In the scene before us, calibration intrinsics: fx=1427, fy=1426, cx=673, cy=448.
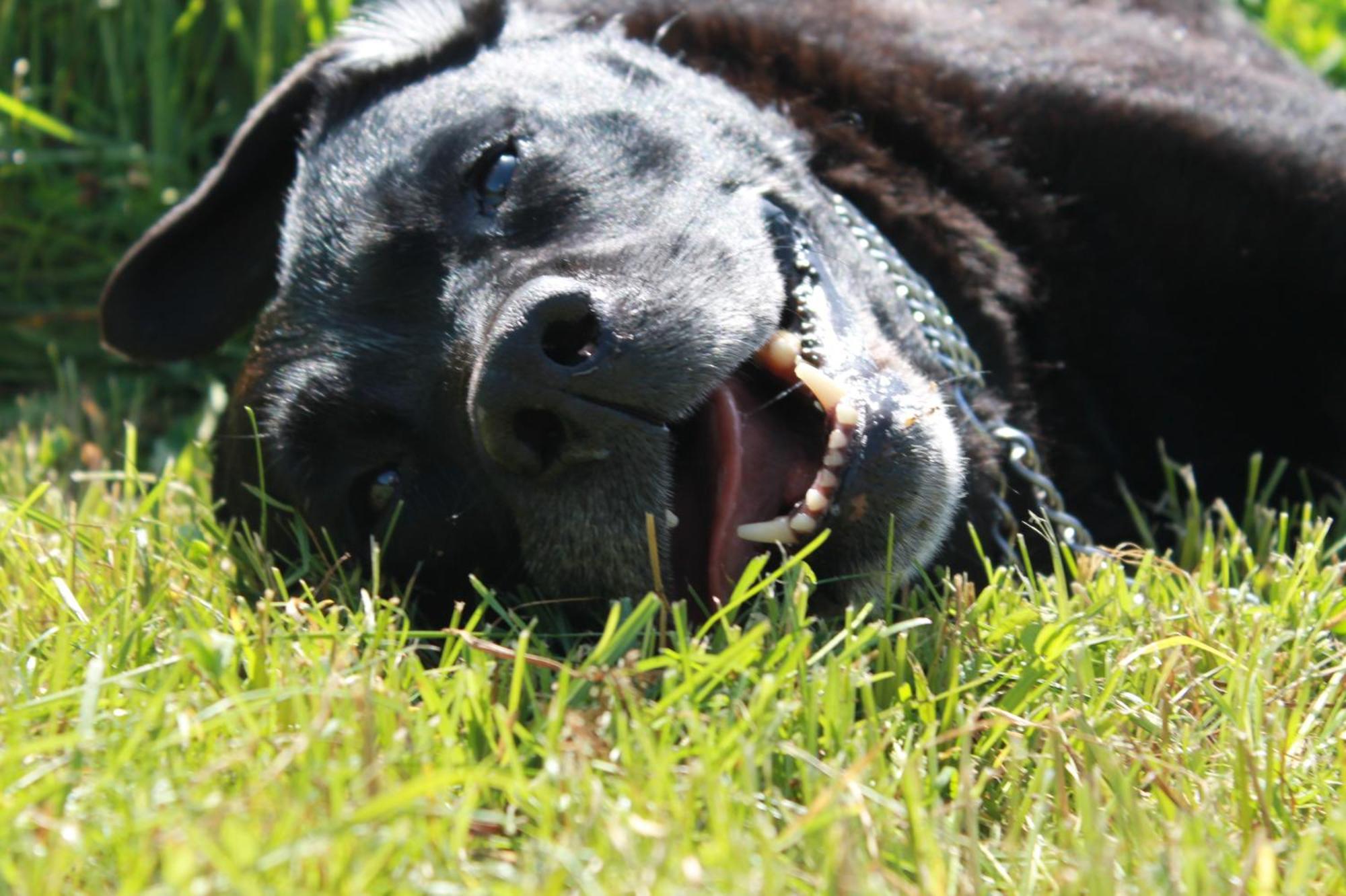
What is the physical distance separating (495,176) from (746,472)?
68 cm

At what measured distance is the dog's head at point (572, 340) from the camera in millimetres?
1888

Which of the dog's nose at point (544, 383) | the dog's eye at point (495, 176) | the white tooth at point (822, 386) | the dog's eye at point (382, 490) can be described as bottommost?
the dog's eye at point (382, 490)

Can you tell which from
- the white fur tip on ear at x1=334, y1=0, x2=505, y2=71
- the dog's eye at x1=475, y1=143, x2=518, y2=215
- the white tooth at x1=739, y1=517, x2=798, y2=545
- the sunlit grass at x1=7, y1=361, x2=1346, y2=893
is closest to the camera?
the sunlit grass at x1=7, y1=361, x2=1346, y2=893

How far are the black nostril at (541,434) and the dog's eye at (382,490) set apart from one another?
29cm

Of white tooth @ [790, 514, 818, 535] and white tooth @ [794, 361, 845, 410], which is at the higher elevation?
white tooth @ [794, 361, 845, 410]

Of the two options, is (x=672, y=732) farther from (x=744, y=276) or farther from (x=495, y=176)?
(x=495, y=176)

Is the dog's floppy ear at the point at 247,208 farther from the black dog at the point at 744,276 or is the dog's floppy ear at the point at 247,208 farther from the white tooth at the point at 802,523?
the white tooth at the point at 802,523

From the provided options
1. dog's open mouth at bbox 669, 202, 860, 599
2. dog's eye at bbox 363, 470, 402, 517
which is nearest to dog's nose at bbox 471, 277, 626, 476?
dog's open mouth at bbox 669, 202, 860, 599

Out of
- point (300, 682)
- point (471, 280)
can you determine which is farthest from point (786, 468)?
point (300, 682)

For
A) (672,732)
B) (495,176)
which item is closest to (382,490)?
(495,176)

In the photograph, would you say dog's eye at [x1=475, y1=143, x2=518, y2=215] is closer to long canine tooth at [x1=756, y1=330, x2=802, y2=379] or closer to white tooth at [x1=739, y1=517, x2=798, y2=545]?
long canine tooth at [x1=756, y1=330, x2=802, y2=379]

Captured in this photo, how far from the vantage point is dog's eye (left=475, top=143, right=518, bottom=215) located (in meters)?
2.23

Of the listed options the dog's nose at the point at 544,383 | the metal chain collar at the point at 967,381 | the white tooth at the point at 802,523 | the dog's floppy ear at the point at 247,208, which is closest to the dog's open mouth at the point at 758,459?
the white tooth at the point at 802,523

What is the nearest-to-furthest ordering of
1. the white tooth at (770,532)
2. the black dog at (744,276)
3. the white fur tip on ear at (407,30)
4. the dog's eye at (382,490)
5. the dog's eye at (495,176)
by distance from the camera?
1. the white tooth at (770,532)
2. the black dog at (744,276)
3. the dog's eye at (382,490)
4. the dog's eye at (495,176)
5. the white fur tip on ear at (407,30)
